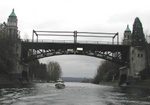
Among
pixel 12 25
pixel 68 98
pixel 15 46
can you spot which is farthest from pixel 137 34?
pixel 68 98

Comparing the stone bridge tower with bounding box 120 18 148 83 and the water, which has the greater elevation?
the stone bridge tower with bounding box 120 18 148 83

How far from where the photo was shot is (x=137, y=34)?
120812 mm

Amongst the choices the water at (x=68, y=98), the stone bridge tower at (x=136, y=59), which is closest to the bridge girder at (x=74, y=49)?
the stone bridge tower at (x=136, y=59)

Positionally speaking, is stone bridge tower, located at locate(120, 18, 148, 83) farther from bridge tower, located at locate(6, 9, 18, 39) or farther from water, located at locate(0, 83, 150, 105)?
water, located at locate(0, 83, 150, 105)

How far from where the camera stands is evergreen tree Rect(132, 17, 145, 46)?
119 metres

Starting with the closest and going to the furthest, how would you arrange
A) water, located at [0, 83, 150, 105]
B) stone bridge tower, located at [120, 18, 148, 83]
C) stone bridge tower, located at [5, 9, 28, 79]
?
water, located at [0, 83, 150, 105], stone bridge tower, located at [5, 9, 28, 79], stone bridge tower, located at [120, 18, 148, 83]

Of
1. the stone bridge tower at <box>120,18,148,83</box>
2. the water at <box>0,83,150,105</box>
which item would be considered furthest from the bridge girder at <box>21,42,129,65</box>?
the water at <box>0,83,150,105</box>

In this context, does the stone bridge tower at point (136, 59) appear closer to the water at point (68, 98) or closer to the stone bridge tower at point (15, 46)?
the stone bridge tower at point (15, 46)

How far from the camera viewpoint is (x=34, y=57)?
11825 centimetres

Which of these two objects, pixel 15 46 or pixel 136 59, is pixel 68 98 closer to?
pixel 15 46

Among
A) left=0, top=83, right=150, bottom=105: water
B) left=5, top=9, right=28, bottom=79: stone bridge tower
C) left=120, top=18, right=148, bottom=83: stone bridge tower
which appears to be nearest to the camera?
left=0, top=83, right=150, bottom=105: water

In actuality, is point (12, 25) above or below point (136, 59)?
above

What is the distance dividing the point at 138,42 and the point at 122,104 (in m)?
82.8

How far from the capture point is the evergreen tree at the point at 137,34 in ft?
391
